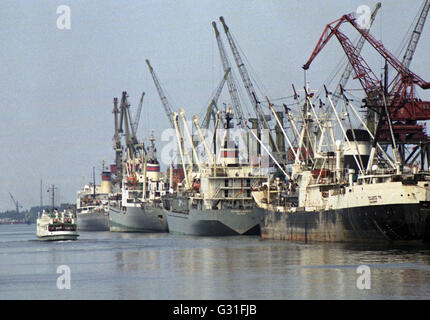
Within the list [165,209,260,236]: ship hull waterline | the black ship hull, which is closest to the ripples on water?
the black ship hull

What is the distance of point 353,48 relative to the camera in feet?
399

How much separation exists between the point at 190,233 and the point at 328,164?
1345 inches

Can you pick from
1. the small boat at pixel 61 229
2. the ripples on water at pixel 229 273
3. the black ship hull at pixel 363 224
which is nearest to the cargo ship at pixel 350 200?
the black ship hull at pixel 363 224

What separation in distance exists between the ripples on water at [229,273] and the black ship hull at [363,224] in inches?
52.3

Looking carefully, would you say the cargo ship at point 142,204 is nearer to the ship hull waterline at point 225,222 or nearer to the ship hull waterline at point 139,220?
the ship hull waterline at point 139,220

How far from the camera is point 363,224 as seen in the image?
80875 millimetres

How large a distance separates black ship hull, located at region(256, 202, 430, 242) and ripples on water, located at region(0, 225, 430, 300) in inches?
52.3

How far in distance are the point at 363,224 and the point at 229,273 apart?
72.8 ft

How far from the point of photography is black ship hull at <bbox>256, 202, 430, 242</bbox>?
246ft

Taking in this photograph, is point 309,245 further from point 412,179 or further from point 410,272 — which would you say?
point 410,272

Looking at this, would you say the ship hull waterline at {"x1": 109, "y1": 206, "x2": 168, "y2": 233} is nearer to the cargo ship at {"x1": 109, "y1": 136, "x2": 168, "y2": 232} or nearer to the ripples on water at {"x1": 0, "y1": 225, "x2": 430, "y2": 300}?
the cargo ship at {"x1": 109, "y1": 136, "x2": 168, "y2": 232}

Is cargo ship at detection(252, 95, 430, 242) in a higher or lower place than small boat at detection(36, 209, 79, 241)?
higher

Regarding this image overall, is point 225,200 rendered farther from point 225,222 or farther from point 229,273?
point 229,273
